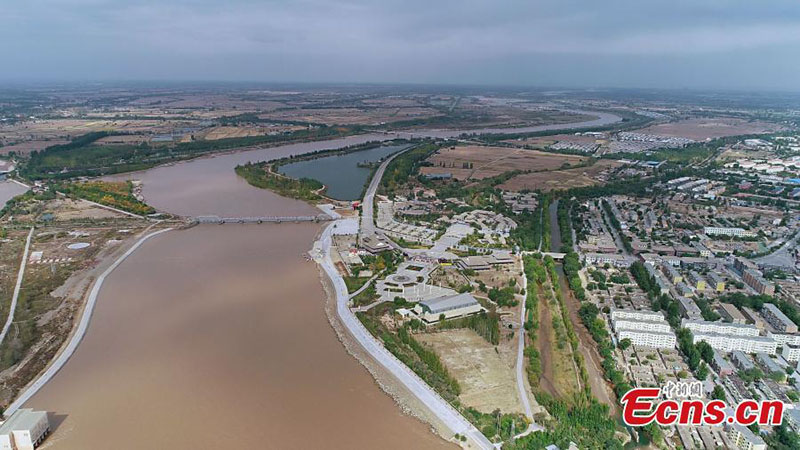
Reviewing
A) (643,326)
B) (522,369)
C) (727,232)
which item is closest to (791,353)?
(643,326)

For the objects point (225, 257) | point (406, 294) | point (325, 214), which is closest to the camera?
point (406, 294)

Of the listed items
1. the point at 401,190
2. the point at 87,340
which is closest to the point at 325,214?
the point at 401,190

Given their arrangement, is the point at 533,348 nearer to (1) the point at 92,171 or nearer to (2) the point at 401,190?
(2) the point at 401,190

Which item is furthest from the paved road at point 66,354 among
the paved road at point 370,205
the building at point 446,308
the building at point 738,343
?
the building at point 738,343

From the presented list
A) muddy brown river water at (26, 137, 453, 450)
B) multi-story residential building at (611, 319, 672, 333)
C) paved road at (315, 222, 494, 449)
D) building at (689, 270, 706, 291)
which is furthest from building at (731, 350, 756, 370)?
muddy brown river water at (26, 137, 453, 450)

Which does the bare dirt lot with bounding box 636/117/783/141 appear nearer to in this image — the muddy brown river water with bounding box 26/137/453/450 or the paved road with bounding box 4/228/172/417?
the muddy brown river water with bounding box 26/137/453/450

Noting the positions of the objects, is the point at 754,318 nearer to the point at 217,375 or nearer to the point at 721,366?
the point at 721,366
